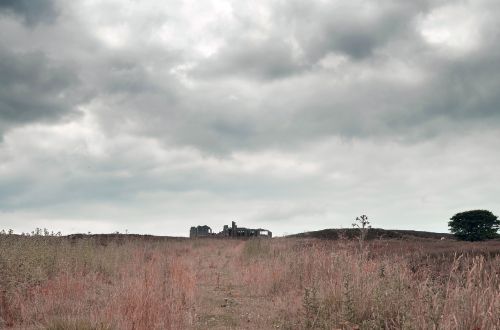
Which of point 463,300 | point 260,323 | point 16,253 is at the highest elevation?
point 16,253

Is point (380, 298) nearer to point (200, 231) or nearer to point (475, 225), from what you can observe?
point (475, 225)

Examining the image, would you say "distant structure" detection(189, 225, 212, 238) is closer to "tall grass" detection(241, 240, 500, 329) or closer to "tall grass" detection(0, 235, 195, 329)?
"tall grass" detection(0, 235, 195, 329)

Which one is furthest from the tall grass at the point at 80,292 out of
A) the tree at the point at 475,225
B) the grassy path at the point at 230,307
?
the tree at the point at 475,225

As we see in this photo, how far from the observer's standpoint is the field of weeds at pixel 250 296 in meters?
6.64

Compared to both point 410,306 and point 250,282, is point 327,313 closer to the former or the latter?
point 410,306

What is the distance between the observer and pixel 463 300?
20.8 ft

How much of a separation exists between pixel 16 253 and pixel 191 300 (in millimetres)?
4714

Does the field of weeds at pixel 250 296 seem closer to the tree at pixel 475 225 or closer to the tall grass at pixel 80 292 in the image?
the tall grass at pixel 80 292

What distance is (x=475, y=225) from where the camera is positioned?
34531 mm

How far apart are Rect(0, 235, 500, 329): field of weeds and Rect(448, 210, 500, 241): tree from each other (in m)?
21.7

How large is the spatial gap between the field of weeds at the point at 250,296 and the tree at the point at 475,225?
2168cm

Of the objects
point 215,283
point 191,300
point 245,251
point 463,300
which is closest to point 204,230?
point 245,251

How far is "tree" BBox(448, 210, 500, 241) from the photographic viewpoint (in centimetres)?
3409

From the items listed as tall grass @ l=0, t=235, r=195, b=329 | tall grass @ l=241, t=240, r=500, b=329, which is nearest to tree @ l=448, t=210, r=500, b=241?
tall grass @ l=241, t=240, r=500, b=329
